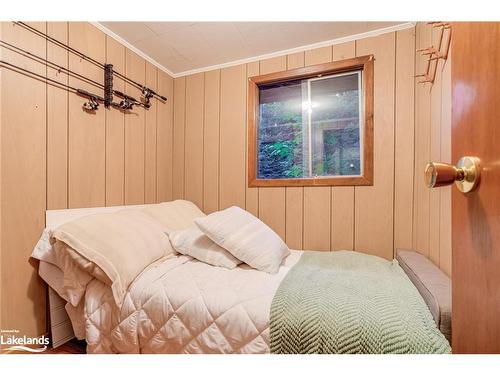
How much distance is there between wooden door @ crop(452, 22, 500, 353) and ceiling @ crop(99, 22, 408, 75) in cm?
160

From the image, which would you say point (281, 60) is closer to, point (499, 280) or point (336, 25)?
point (336, 25)

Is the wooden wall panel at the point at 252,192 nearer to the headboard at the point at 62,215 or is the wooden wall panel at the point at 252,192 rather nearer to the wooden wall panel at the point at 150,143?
the wooden wall panel at the point at 150,143

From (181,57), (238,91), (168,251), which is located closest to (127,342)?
(168,251)

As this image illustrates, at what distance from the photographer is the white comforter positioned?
3.02ft

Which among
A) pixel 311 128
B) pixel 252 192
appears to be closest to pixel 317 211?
pixel 252 192

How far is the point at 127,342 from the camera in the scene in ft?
3.48

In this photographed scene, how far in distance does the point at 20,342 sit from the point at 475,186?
195 centimetres

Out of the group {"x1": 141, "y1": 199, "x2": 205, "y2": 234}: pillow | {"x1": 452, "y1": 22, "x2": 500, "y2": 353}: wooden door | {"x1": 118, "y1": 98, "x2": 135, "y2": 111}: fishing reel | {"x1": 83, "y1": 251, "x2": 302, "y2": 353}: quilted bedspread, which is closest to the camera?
{"x1": 452, "y1": 22, "x2": 500, "y2": 353}: wooden door

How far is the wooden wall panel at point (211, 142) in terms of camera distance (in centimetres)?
231

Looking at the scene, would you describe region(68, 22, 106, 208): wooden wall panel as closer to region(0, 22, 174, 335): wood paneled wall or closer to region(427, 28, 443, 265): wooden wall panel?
region(0, 22, 174, 335): wood paneled wall

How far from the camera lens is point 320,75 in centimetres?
203

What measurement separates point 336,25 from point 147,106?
1.62m

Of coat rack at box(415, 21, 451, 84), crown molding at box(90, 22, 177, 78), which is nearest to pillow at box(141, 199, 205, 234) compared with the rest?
crown molding at box(90, 22, 177, 78)

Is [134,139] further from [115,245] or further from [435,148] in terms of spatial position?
[435,148]
